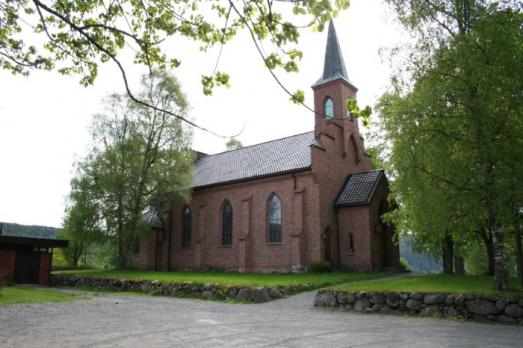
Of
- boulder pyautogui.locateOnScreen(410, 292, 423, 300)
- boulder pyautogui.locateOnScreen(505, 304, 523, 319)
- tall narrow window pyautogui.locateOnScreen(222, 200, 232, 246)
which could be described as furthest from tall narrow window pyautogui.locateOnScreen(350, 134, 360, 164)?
boulder pyautogui.locateOnScreen(505, 304, 523, 319)

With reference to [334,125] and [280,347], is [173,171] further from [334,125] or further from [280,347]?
[280,347]

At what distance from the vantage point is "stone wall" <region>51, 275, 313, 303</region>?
16.3 m

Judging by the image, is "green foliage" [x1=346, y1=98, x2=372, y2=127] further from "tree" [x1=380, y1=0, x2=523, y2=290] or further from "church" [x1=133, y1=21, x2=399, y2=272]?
"church" [x1=133, y1=21, x2=399, y2=272]

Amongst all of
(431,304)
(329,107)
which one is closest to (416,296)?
(431,304)

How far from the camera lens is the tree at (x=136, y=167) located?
1120 inches

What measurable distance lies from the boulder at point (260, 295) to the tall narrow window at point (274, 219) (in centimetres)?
1033

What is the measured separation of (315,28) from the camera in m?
4.62

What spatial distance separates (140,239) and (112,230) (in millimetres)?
6018

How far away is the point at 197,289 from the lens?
18.2 meters

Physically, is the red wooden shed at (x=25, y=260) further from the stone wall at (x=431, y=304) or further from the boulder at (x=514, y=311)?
the boulder at (x=514, y=311)

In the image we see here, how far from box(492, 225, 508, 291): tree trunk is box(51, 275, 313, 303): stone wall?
7.36m

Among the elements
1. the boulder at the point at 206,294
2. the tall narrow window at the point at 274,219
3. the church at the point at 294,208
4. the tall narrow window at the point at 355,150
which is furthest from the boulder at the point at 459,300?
the tall narrow window at the point at 355,150

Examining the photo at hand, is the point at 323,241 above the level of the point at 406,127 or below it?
below

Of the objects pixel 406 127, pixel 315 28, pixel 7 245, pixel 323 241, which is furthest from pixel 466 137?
pixel 7 245
